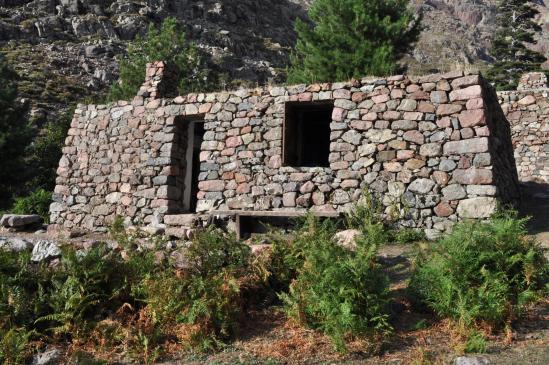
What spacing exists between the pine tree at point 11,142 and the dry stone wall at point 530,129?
18809mm

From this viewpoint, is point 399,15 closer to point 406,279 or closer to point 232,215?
point 232,215

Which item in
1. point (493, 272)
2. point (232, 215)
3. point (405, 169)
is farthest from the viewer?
point (232, 215)

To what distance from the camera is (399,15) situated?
712 inches

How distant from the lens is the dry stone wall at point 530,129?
14719 millimetres

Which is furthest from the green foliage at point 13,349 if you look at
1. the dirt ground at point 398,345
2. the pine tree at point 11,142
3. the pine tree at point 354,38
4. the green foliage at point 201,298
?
the pine tree at point 11,142

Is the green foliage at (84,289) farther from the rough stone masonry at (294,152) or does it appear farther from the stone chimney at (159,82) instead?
the stone chimney at (159,82)

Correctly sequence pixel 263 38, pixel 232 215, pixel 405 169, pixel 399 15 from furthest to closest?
1. pixel 263 38
2. pixel 399 15
3. pixel 232 215
4. pixel 405 169

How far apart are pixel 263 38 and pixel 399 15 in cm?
4514

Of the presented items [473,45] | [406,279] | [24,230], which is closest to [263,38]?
[473,45]

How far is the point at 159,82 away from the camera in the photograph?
10.9 meters

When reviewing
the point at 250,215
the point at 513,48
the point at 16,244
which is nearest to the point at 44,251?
the point at 16,244

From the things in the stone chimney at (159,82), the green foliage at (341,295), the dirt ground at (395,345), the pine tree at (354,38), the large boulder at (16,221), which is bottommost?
the dirt ground at (395,345)

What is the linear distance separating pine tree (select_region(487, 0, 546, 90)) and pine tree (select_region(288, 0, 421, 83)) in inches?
594

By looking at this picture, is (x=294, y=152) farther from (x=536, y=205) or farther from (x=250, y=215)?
(x=536, y=205)
